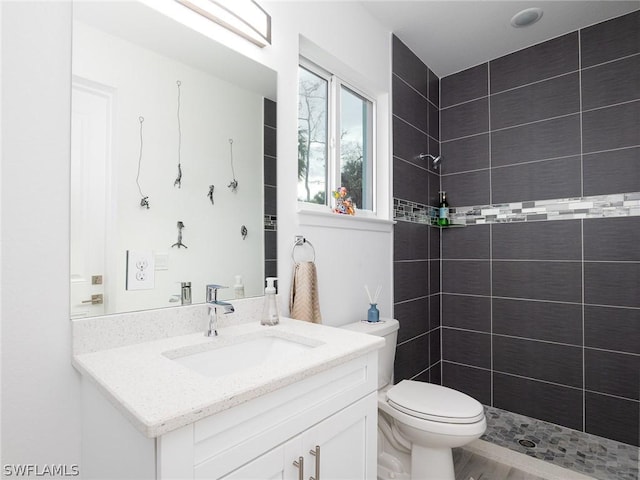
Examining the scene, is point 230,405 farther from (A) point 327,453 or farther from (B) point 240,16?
(B) point 240,16

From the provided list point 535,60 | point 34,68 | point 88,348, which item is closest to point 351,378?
point 88,348

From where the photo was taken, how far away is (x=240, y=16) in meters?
1.31

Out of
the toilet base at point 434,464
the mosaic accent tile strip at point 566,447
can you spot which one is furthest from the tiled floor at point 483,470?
the toilet base at point 434,464

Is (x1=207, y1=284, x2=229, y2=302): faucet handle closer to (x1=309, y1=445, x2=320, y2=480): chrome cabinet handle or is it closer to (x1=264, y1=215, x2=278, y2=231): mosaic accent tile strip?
(x1=264, y1=215, x2=278, y2=231): mosaic accent tile strip

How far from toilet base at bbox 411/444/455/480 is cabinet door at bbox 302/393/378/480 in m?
0.53

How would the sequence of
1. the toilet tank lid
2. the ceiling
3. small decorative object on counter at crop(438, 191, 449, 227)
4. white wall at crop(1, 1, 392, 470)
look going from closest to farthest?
white wall at crop(1, 1, 392, 470)
the toilet tank lid
the ceiling
small decorative object on counter at crop(438, 191, 449, 227)

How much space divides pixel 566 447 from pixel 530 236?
4.20 ft

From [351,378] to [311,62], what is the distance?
1.57 metres

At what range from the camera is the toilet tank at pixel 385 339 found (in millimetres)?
1768

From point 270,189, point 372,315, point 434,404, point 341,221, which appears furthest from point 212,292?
point 434,404

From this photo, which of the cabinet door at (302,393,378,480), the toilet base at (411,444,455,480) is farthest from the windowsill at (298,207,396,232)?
the toilet base at (411,444,455,480)

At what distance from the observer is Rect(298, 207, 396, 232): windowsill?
164 centimetres

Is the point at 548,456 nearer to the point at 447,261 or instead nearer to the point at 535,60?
the point at 447,261

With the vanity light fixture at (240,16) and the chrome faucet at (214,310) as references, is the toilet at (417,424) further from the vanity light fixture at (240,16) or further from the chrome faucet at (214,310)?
the vanity light fixture at (240,16)
